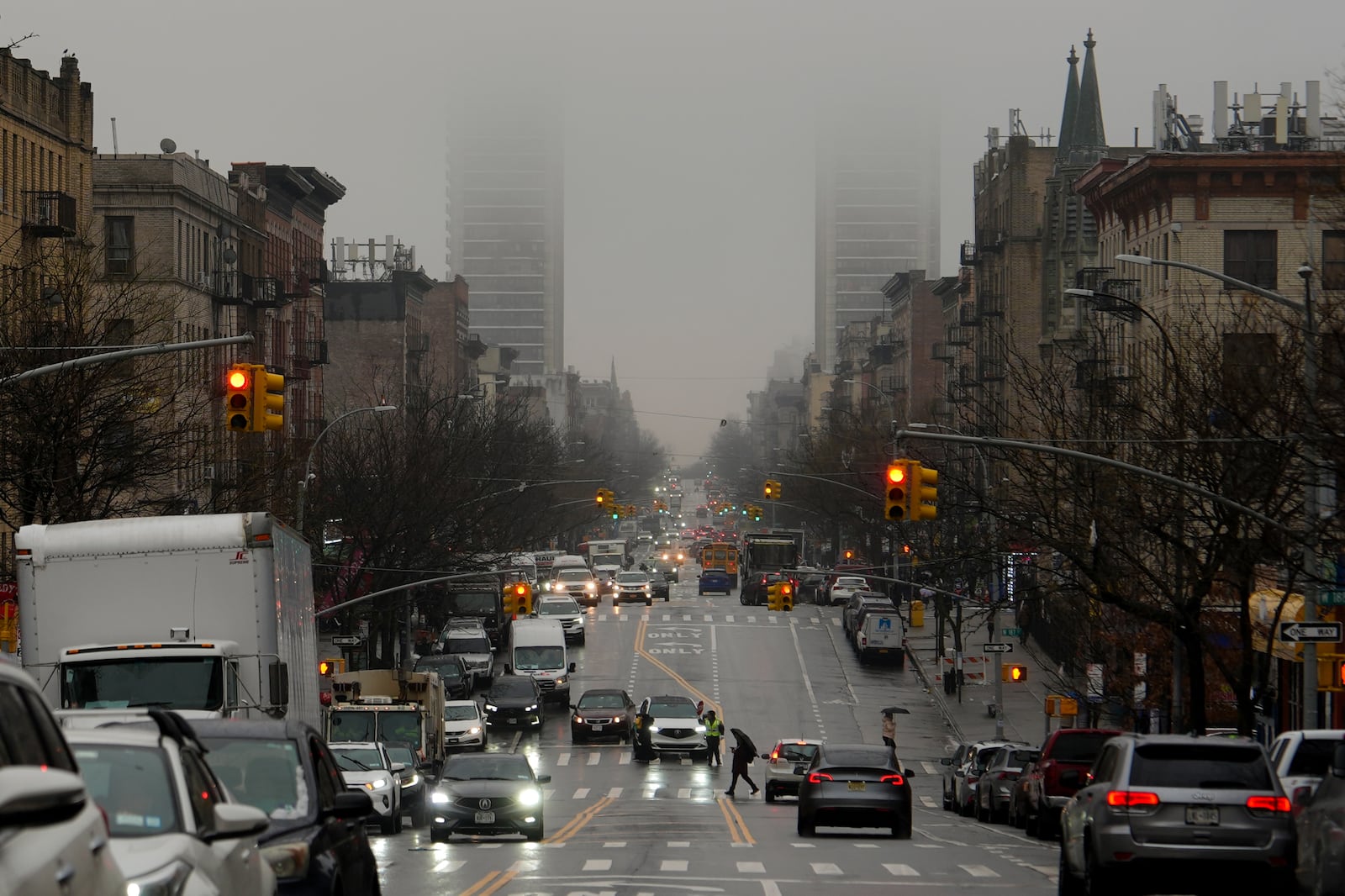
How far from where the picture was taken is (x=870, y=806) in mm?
31078

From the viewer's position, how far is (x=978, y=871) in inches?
966

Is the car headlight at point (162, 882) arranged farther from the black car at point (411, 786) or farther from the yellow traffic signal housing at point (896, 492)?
the black car at point (411, 786)

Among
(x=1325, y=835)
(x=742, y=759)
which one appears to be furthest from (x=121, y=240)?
(x=1325, y=835)

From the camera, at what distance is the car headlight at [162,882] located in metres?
8.09

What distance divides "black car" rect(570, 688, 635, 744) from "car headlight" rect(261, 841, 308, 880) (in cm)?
4771

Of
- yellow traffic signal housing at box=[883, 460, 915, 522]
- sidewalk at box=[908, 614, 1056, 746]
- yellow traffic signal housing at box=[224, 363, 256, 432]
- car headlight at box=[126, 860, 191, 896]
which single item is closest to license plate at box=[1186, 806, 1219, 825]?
car headlight at box=[126, 860, 191, 896]

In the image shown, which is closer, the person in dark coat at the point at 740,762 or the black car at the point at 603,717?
the person in dark coat at the point at 740,762

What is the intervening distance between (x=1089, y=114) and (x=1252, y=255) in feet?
115

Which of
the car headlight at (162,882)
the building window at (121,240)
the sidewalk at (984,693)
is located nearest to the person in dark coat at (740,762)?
the sidewalk at (984,693)

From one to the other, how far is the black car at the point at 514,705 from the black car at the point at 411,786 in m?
22.2

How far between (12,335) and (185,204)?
34.7 metres

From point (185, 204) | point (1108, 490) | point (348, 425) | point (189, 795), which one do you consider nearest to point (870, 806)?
point (1108, 490)

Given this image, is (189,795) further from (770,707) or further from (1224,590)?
(770,707)

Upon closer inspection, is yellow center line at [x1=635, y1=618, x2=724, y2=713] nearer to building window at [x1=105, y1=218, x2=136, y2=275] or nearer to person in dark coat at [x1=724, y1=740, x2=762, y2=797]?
person in dark coat at [x1=724, y1=740, x2=762, y2=797]
